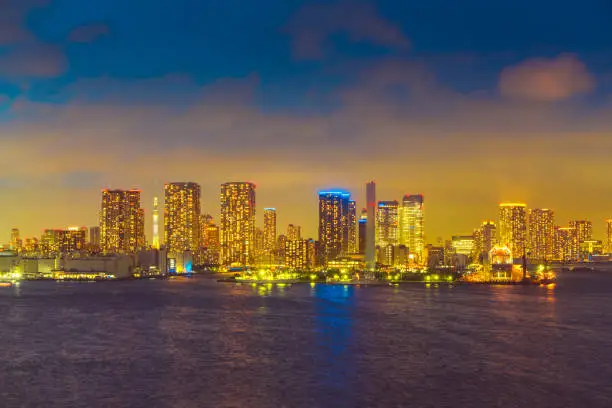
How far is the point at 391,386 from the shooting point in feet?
103

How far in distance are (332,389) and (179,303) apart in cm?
5502

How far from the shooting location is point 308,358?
128 ft

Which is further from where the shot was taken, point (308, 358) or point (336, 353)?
point (336, 353)

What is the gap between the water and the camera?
96.6 feet

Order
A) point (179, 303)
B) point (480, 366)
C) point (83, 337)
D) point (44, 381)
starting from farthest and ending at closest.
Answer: point (179, 303) < point (83, 337) < point (480, 366) < point (44, 381)

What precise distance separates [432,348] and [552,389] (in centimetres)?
1245

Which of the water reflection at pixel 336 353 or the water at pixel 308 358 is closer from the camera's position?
the water at pixel 308 358

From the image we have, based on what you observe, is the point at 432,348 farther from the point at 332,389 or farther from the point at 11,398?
the point at 11,398

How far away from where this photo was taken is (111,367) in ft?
118

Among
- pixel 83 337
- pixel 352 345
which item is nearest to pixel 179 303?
pixel 83 337

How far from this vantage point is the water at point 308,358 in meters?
29.4

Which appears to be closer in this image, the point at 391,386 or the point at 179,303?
the point at 391,386

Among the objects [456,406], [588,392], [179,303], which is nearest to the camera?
[456,406]

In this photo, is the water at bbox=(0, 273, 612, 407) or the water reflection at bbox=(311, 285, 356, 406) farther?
the water reflection at bbox=(311, 285, 356, 406)
